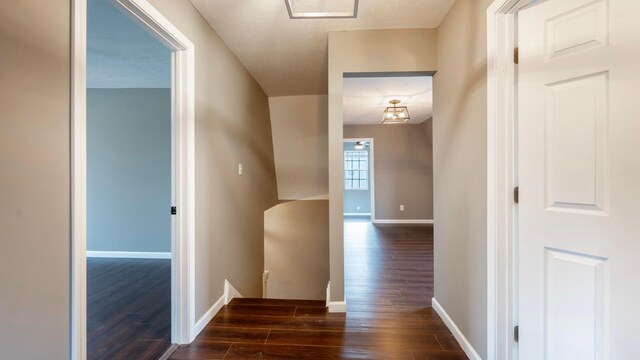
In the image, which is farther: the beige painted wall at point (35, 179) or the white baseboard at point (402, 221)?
the white baseboard at point (402, 221)

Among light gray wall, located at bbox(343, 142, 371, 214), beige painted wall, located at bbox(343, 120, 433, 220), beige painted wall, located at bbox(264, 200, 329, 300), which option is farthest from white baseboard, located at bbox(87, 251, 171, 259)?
light gray wall, located at bbox(343, 142, 371, 214)

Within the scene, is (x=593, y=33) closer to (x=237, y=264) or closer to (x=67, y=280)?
(x=67, y=280)

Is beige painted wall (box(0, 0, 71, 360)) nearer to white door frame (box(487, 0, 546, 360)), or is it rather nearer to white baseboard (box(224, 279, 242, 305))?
white baseboard (box(224, 279, 242, 305))

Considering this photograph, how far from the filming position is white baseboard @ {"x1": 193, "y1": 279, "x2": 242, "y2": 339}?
1959mm

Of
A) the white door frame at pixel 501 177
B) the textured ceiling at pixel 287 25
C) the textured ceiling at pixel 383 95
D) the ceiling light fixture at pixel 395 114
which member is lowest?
the white door frame at pixel 501 177

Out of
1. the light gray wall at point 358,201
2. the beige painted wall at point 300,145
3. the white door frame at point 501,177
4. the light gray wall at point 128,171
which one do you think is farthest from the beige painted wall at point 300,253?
the light gray wall at point 358,201

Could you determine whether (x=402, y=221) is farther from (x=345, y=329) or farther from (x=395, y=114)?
(x=345, y=329)

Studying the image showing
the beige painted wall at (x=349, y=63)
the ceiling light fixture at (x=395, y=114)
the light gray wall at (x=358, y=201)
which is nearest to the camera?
the beige painted wall at (x=349, y=63)

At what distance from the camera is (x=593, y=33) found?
1.01 meters

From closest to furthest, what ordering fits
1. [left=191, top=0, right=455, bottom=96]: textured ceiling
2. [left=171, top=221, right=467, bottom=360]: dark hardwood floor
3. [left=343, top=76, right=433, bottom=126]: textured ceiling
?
[left=171, top=221, right=467, bottom=360]: dark hardwood floor
[left=191, top=0, right=455, bottom=96]: textured ceiling
[left=343, top=76, right=433, bottom=126]: textured ceiling

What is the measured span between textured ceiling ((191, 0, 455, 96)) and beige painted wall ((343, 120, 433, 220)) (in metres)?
3.98

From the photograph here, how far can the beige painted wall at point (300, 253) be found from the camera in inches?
169

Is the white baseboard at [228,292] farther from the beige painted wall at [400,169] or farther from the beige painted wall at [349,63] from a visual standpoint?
the beige painted wall at [400,169]

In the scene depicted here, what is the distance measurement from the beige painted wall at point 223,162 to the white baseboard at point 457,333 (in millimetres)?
1898
